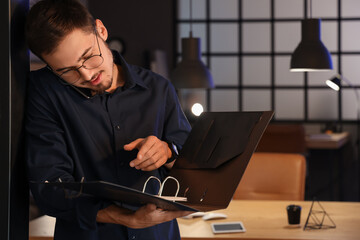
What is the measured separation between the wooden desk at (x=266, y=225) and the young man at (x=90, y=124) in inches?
25.9

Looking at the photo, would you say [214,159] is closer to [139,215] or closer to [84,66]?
[139,215]

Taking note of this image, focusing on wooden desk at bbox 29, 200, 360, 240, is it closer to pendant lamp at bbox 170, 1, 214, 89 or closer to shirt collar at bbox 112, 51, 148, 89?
shirt collar at bbox 112, 51, 148, 89

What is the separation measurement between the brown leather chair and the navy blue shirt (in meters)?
1.58

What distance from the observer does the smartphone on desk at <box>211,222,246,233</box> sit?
2.06 meters

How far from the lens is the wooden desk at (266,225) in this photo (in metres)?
2.01

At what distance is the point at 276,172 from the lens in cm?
294

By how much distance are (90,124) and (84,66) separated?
0.17m

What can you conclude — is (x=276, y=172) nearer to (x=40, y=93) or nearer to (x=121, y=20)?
(x=40, y=93)

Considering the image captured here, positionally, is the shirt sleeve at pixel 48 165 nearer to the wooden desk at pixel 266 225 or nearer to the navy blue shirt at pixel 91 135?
the navy blue shirt at pixel 91 135

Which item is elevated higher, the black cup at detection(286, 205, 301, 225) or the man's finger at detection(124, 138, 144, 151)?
the man's finger at detection(124, 138, 144, 151)

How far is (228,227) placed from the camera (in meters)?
2.11

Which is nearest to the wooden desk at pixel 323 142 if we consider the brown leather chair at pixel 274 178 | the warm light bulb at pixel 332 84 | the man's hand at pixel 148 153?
the warm light bulb at pixel 332 84

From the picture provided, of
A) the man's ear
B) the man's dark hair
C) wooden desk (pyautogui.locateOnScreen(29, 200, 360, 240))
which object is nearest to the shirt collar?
the man's ear

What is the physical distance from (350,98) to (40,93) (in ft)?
20.1
